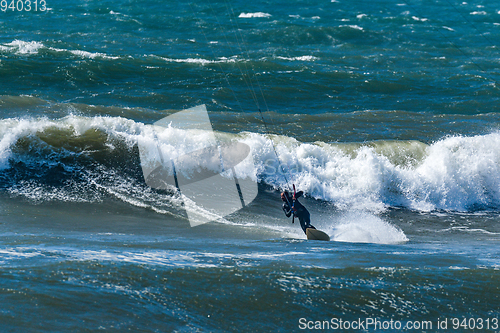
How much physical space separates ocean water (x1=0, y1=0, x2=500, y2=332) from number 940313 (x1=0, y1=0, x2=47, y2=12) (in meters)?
0.29

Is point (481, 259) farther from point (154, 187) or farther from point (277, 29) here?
point (277, 29)

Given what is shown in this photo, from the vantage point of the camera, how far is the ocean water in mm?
5352

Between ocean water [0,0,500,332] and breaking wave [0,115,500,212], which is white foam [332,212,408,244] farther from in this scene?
breaking wave [0,115,500,212]

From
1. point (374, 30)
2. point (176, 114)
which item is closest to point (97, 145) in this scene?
point (176, 114)

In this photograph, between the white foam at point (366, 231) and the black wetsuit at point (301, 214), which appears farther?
the black wetsuit at point (301, 214)

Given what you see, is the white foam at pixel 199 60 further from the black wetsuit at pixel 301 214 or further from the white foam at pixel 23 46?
the black wetsuit at pixel 301 214

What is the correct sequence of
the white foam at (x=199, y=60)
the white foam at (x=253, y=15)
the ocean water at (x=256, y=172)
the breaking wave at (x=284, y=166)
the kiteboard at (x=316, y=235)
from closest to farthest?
the ocean water at (x=256, y=172) → the kiteboard at (x=316, y=235) → the breaking wave at (x=284, y=166) → the white foam at (x=199, y=60) → the white foam at (x=253, y=15)

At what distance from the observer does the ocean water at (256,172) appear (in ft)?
17.6

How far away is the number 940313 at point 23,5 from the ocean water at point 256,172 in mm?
290

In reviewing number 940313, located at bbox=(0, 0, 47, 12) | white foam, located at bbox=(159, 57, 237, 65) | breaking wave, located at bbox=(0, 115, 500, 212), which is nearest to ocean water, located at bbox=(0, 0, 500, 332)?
breaking wave, located at bbox=(0, 115, 500, 212)

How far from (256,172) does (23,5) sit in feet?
81.6

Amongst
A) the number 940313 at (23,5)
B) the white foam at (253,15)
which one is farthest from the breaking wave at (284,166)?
the number 940313 at (23,5)

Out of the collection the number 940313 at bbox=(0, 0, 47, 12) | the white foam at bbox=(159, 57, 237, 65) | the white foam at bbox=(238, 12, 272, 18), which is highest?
the number 940313 at bbox=(0, 0, 47, 12)

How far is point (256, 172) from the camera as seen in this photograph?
12.8 metres
